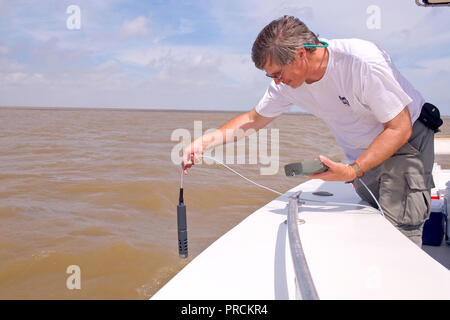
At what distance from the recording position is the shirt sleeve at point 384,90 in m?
1.48

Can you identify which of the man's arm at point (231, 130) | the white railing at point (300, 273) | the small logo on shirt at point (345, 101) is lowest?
the white railing at point (300, 273)

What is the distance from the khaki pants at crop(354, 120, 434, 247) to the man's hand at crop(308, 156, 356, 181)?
0.30 m

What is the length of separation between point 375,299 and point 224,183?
4.03 meters

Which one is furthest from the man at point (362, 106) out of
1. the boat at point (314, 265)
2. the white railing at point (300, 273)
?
the white railing at point (300, 273)

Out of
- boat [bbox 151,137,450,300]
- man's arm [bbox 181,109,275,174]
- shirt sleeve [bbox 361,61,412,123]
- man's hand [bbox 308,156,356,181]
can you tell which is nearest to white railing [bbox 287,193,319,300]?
boat [bbox 151,137,450,300]

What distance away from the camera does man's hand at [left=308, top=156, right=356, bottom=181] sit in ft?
4.88

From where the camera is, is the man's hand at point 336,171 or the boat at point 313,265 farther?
the man's hand at point 336,171

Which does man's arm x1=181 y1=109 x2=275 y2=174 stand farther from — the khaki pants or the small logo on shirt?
the khaki pants

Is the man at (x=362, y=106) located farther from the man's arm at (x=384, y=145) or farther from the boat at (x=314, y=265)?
the boat at (x=314, y=265)

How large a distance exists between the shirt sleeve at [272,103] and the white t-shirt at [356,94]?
3 centimetres

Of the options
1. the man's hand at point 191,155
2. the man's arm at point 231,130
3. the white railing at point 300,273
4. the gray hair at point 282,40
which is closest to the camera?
the white railing at point 300,273

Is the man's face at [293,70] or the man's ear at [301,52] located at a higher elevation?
the man's ear at [301,52]

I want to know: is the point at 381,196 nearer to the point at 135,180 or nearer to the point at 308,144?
the point at 135,180

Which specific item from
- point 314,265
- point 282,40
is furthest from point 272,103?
point 314,265
